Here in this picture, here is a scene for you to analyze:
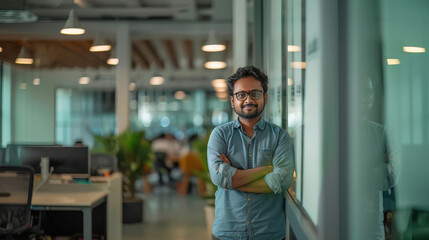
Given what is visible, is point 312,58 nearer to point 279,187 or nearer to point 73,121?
point 279,187

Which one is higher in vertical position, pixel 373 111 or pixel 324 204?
pixel 373 111

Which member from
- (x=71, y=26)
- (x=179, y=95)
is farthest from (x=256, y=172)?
(x=179, y=95)

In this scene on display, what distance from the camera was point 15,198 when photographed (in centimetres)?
377

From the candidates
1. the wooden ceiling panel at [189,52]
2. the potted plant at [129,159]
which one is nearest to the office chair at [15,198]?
the potted plant at [129,159]

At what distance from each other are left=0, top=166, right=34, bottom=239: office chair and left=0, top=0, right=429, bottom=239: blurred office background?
1.71m

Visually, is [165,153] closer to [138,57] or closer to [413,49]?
[138,57]

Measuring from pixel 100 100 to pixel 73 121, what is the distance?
2.03 meters

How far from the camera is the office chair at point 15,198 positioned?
12.2 feet

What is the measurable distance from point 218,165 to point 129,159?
16.7ft

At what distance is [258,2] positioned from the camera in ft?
15.3

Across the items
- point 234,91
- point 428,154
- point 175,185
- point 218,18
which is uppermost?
point 218,18

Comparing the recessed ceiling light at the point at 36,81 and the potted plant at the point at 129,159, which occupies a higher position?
the recessed ceiling light at the point at 36,81

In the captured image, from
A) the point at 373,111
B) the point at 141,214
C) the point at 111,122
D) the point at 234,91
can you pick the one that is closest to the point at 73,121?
the point at 111,122

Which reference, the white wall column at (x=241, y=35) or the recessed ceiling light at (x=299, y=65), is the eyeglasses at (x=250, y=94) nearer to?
the recessed ceiling light at (x=299, y=65)
